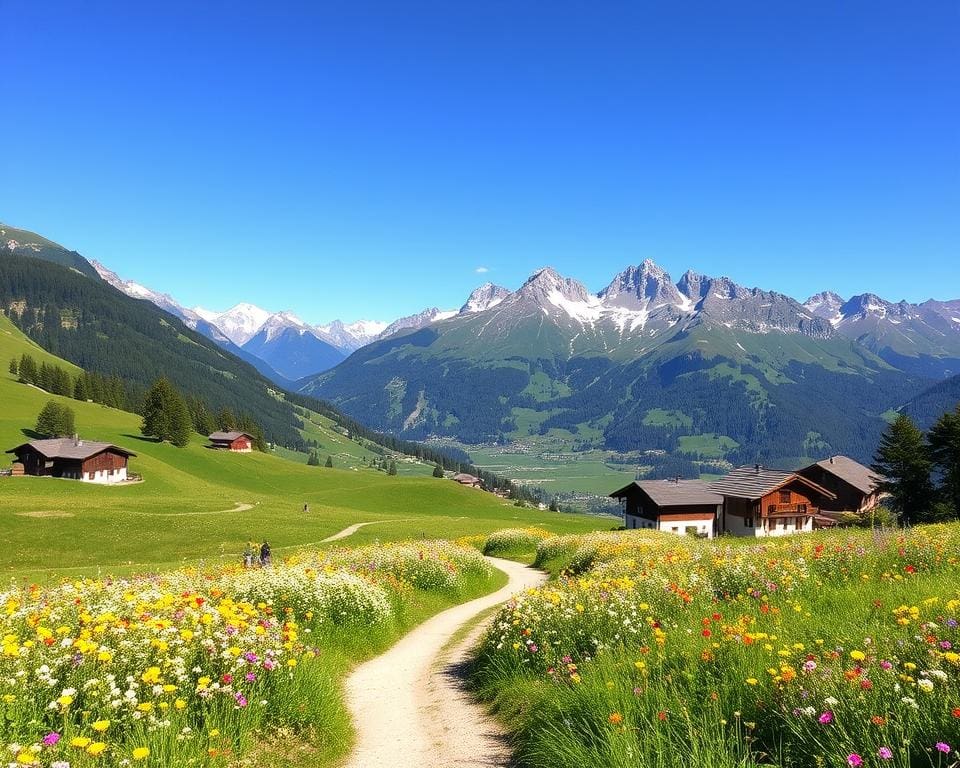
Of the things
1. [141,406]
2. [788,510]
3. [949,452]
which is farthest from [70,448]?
[949,452]

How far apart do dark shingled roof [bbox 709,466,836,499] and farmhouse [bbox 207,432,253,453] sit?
10150 centimetres

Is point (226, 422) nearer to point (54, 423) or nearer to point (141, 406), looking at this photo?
point (141, 406)

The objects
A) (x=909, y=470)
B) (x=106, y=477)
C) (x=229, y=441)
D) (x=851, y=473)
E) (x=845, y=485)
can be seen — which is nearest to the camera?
(x=909, y=470)

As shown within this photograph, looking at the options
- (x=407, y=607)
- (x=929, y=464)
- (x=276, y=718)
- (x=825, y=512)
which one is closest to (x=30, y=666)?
(x=276, y=718)

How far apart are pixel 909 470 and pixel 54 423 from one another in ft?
417

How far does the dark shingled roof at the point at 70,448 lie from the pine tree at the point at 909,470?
100878 mm

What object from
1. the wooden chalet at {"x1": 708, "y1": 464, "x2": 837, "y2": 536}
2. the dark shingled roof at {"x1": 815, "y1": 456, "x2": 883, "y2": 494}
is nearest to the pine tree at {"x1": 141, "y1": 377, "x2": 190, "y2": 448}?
the wooden chalet at {"x1": 708, "y1": 464, "x2": 837, "y2": 536}

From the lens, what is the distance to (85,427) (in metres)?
114

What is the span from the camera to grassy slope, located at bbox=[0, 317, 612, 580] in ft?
149

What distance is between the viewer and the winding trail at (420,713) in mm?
8578

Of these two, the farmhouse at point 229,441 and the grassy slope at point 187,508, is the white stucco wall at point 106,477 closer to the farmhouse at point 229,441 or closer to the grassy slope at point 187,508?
the grassy slope at point 187,508

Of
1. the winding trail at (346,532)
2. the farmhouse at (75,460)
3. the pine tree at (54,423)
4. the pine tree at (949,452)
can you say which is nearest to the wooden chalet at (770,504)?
the pine tree at (949,452)

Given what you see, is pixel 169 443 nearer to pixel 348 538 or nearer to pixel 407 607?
pixel 348 538

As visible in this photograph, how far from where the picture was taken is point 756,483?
74.1 m
